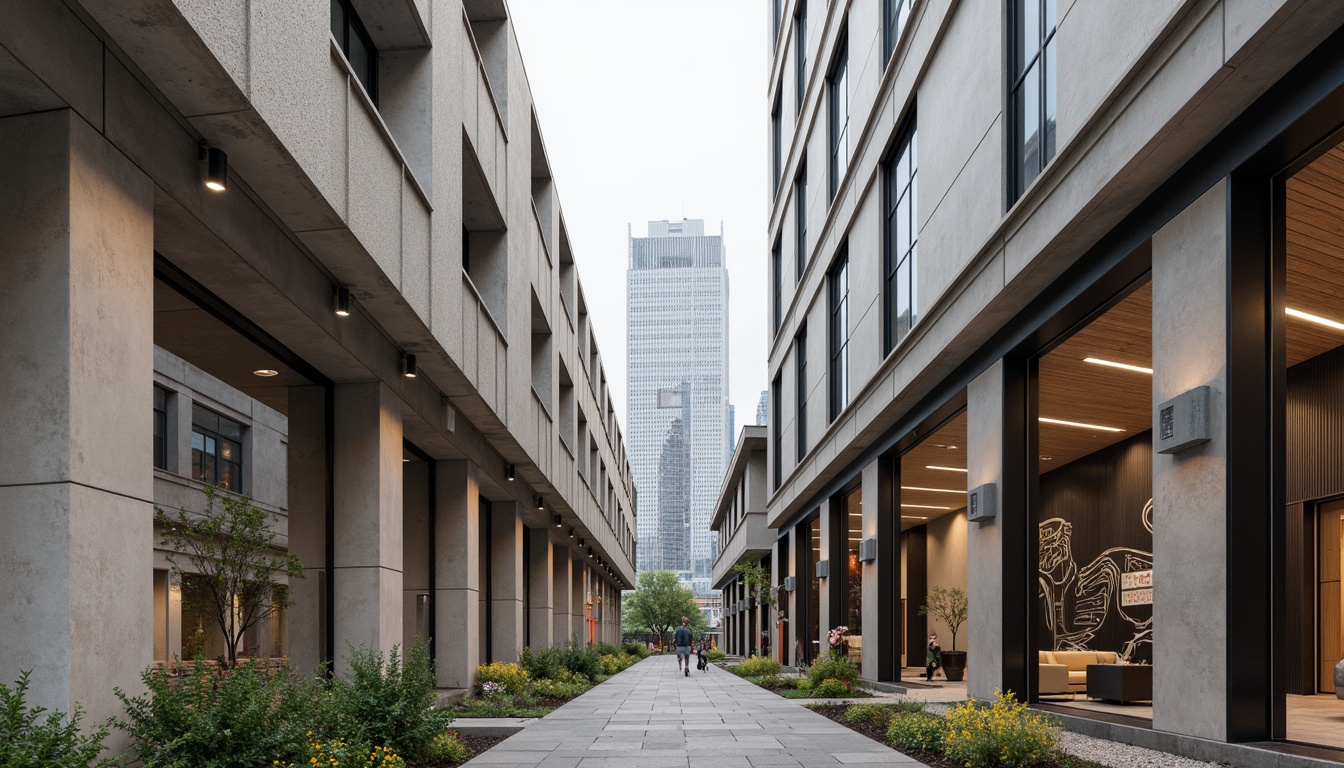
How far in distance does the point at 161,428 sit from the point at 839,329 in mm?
15673

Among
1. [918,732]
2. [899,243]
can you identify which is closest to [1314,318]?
[899,243]

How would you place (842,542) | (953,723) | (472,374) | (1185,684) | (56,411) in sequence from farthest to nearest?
(842,542) < (472,374) < (953,723) < (1185,684) < (56,411)

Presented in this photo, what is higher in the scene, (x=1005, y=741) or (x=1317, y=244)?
(x=1317, y=244)

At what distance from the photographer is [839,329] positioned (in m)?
27.0

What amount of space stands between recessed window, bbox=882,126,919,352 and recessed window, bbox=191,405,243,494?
1457 centimetres

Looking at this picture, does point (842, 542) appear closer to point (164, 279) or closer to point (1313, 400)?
point (1313, 400)

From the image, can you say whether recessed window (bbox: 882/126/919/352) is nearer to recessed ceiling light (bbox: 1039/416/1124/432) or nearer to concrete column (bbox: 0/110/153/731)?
recessed ceiling light (bbox: 1039/416/1124/432)

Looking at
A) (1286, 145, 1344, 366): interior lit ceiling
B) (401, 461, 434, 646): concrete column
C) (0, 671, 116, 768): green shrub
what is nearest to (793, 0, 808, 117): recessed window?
(401, 461, 434, 646): concrete column

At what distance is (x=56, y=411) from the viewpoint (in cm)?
654

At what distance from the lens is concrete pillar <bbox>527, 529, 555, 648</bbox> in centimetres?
3177

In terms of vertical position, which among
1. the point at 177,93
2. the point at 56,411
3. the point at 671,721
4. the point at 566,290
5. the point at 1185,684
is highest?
the point at 566,290

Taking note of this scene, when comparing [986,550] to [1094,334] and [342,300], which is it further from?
[342,300]

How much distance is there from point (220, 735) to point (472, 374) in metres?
9.15

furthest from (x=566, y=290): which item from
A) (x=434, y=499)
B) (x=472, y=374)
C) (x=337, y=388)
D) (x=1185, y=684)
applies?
(x=1185, y=684)
